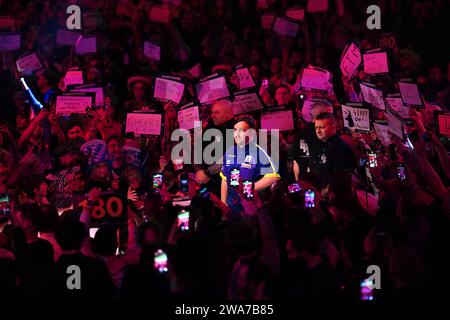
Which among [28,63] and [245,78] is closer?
[245,78]

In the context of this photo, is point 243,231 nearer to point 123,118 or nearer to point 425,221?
point 425,221

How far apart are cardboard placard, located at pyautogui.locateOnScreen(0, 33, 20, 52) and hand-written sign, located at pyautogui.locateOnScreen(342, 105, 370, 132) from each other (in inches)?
242

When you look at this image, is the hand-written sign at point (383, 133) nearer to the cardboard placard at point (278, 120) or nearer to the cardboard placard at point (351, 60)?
the cardboard placard at point (351, 60)

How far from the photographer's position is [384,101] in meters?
10.0

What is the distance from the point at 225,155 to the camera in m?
9.73

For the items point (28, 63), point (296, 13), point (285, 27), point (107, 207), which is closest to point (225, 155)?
point (107, 207)

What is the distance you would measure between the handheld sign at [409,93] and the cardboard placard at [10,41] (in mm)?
6668

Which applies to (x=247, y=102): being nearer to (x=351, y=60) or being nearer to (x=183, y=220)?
(x=351, y=60)

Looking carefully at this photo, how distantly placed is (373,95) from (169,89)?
268cm

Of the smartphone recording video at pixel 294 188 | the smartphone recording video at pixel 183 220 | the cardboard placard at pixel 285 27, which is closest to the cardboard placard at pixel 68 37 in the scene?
the cardboard placard at pixel 285 27

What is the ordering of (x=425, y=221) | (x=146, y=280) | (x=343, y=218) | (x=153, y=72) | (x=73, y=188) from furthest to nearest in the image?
(x=153, y=72)
(x=73, y=188)
(x=343, y=218)
(x=425, y=221)
(x=146, y=280)

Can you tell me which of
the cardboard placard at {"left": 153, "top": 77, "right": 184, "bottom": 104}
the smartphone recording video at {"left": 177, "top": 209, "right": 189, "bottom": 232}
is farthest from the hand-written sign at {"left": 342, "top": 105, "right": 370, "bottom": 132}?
the smartphone recording video at {"left": 177, "top": 209, "right": 189, "bottom": 232}
